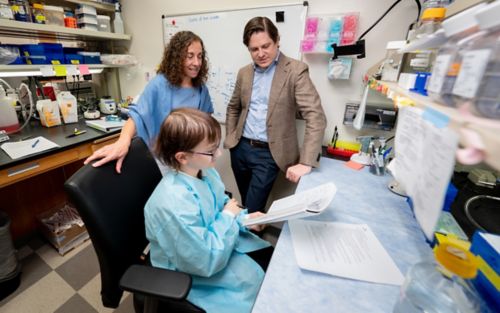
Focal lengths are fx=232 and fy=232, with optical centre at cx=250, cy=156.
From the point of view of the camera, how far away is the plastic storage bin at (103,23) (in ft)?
7.02

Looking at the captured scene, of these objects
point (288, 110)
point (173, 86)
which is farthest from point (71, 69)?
point (288, 110)

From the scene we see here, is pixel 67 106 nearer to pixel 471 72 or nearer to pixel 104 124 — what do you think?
pixel 104 124

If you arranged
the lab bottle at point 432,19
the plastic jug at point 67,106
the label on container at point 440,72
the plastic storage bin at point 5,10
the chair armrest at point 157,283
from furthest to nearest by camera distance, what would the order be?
the plastic jug at point 67,106, the plastic storage bin at point 5,10, the lab bottle at point 432,19, the chair armrest at point 157,283, the label on container at point 440,72

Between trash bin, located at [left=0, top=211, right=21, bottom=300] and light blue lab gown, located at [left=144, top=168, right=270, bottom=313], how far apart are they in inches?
50.2

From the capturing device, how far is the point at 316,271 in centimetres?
69

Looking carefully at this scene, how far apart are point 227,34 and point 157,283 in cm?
185

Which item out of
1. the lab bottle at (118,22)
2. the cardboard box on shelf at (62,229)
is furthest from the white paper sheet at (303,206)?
the lab bottle at (118,22)

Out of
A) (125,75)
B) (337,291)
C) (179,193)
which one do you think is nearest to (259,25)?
(179,193)

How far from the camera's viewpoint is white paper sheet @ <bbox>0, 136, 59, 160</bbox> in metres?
1.38

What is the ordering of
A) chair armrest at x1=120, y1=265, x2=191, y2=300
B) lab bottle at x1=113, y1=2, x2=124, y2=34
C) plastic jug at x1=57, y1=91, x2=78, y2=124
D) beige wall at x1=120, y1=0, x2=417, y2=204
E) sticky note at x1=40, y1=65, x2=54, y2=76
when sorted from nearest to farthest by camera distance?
chair armrest at x1=120, y1=265, x2=191, y2=300, beige wall at x1=120, y1=0, x2=417, y2=204, sticky note at x1=40, y1=65, x2=54, y2=76, plastic jug at x1=57, y1=91, x2=78, y2=124, lab bottle at x1=113, y1=2, x2=124, y2=34

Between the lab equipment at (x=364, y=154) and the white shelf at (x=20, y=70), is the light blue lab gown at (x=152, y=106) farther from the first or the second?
A: the lab equipment at (x=364, y=154)

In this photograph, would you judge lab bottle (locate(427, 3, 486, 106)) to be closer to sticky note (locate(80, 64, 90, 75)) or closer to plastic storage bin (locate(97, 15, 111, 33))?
sticky note (locate(80, 64, 90, 75))

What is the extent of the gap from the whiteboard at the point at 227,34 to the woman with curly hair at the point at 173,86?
1.38ft

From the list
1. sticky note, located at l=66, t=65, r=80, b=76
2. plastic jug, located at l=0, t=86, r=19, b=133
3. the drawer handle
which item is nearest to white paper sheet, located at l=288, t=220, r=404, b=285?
the drawer handle
